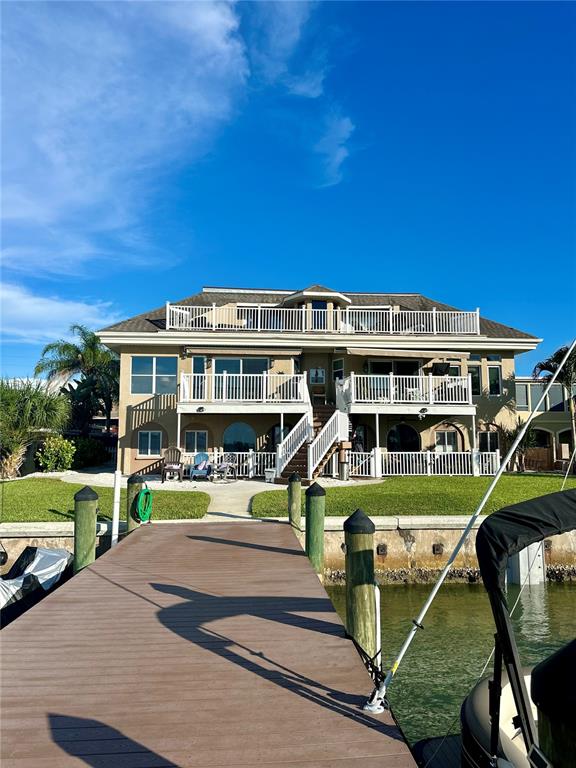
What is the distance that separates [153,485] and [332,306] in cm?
1171

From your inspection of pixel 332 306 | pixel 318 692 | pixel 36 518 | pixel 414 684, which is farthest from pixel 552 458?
pixel 318 692

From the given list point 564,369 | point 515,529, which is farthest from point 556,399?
point 515,529

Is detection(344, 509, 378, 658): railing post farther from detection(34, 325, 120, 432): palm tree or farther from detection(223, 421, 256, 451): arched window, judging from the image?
detection(34, 325, 120, 432): palm tree

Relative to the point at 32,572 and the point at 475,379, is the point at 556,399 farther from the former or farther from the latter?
the point at 32,572

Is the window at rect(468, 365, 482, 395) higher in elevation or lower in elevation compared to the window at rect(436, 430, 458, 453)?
higher

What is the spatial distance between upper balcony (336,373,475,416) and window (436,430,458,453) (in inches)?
111

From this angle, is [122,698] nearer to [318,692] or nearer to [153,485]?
[318,692]

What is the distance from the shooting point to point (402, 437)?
22609 mm

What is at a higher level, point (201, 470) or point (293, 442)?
point (293, 442)

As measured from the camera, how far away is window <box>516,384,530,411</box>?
27.0 metres

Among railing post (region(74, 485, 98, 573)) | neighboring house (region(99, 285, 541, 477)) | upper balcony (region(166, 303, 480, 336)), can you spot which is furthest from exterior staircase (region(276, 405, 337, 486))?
railing post (region(74, 485, 98, 573))

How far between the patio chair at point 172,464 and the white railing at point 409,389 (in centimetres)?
687

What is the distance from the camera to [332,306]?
78.2ft

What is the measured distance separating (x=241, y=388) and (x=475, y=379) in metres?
11.1
